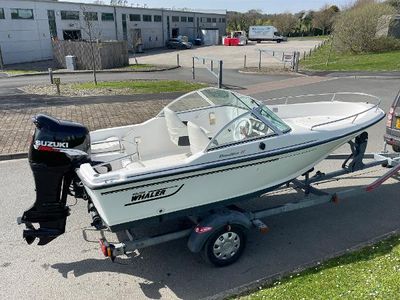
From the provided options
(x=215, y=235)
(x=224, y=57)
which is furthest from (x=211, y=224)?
(x=224, y=57)

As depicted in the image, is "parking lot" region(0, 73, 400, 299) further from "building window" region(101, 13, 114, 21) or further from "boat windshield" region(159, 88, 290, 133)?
"building window" region(101, 13, 114, 21)

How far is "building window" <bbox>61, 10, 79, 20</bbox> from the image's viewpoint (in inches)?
1442

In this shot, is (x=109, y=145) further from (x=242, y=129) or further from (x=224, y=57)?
(x=224, y=57)

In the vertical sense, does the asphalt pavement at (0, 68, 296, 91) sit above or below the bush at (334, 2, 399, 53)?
below

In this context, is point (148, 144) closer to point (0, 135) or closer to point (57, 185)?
point (57, 185)

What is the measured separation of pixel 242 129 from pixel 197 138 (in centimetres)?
60

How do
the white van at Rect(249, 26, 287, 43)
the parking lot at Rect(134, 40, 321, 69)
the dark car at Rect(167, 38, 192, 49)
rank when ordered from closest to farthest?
the parking lot at Rect(134, 40, 321, 69)
the dark car at Rect(167, 38, 192, 49)
the white van at Rect(249, 26, 287, 43)

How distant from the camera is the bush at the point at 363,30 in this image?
29109 mm

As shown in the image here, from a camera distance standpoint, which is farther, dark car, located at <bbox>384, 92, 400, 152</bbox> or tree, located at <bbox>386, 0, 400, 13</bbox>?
tree, located at <bbox>386, 0, 400, 13</bbox>

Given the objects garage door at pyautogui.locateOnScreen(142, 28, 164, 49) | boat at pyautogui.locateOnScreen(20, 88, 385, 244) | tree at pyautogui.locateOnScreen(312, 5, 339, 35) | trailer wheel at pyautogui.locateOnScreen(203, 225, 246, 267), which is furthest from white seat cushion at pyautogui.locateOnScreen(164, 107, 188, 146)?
tree at pyautogui.locateOnScreen(312, 5, 339, 35)

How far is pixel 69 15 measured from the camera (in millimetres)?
37312

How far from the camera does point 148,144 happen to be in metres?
5.48

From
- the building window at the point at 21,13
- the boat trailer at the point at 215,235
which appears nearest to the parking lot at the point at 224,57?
the building window at the point at 21,13

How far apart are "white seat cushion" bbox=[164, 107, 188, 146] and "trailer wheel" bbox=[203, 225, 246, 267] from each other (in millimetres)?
1710
